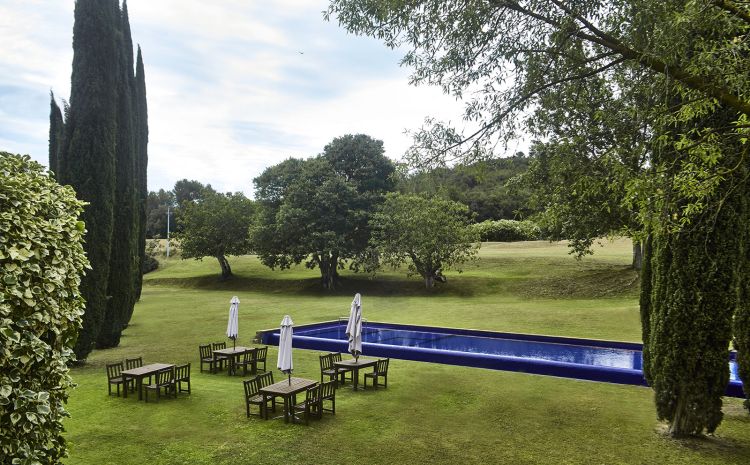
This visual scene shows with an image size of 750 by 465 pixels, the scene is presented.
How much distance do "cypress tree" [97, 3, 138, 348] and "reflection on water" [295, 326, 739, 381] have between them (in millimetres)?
6942

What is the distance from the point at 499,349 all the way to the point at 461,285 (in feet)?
57.6

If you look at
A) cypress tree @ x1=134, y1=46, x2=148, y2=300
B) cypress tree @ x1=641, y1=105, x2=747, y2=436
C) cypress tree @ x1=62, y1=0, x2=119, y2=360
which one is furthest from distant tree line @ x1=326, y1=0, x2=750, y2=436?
cypress tree @ x1=134, y1=46, x2=148, y2=300

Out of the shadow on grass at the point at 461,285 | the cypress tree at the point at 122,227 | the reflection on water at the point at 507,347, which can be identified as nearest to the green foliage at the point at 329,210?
the shadow on grass at the point at 461,285

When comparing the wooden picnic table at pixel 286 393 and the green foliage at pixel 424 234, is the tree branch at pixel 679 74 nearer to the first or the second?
the wooden picnic table at pixel 286 393

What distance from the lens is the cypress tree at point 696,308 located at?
8.13 meters

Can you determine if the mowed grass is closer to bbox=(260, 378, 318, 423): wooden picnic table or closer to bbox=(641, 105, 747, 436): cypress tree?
bbox=(260, 378, 318, 423): wooden picnic table

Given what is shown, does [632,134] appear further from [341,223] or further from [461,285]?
[341,223]

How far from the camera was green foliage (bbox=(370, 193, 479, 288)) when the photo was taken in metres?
34.4

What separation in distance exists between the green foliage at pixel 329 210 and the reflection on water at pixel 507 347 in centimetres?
1513

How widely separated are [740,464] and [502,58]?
291 inches

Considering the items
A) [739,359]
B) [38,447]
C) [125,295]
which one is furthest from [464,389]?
[125,295]

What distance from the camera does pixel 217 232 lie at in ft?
145

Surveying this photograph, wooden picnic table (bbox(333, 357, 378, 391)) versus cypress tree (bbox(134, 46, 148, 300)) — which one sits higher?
cypress tree (bbox(134, 46, 148, 300))

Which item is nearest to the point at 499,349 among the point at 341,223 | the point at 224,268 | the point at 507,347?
the point at 507,347
